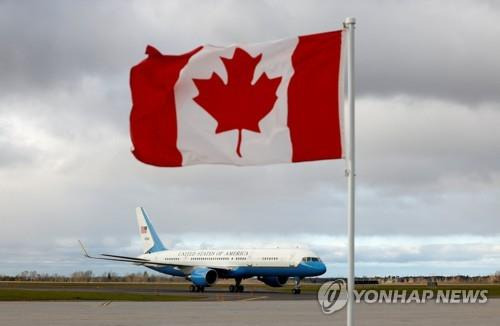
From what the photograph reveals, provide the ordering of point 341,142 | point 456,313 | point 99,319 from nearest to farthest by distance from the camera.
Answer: point 341,142 < point 99,319 < point 456,313

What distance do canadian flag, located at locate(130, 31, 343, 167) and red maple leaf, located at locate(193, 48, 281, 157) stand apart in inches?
0.5

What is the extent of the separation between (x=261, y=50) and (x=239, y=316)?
46.2 ft

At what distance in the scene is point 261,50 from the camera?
10.7 metres

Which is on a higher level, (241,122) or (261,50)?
(261,50)

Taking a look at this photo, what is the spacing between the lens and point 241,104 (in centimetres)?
1067

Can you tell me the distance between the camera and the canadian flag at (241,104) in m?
10.4

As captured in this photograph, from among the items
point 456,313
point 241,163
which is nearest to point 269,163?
point 241,163

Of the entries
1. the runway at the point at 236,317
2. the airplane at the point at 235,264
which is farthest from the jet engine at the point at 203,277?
the runway at the point at 236,317

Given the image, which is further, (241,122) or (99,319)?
(99,319)

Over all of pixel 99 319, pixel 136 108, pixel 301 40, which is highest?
pixel 301 40

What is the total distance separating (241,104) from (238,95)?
140 millimetres

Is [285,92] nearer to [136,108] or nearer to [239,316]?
[136,108]
